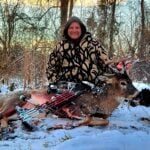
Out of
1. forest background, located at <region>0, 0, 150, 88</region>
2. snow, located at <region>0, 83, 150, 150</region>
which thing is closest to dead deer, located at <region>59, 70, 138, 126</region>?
snow, located at <region>0, 83, 150, 150</region>

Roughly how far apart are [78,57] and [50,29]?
1109 cm

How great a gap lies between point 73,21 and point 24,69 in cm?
507

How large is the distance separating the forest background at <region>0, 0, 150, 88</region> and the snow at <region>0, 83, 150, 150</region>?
528 centimetres

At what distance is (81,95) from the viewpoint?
26.4 feet

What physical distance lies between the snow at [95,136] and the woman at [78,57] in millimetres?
759

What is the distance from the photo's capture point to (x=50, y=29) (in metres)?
19.6

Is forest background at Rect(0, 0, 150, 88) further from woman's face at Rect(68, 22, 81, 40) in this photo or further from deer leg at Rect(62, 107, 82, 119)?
deer leg at Rect(62, 107, 82, 119)

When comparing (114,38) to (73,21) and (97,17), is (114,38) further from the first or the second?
(73,21)

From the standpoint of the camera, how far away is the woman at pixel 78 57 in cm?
860

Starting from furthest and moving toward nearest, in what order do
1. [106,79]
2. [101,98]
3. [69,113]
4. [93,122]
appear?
[106,79], [101,98], [69,113], [93,122]

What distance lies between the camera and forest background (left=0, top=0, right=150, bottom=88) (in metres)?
13.9

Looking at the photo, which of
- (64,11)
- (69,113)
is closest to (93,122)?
(69,113)

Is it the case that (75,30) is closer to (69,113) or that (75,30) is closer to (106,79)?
(106,79)

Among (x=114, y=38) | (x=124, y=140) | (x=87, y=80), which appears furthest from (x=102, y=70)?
(x=114, y=38)
